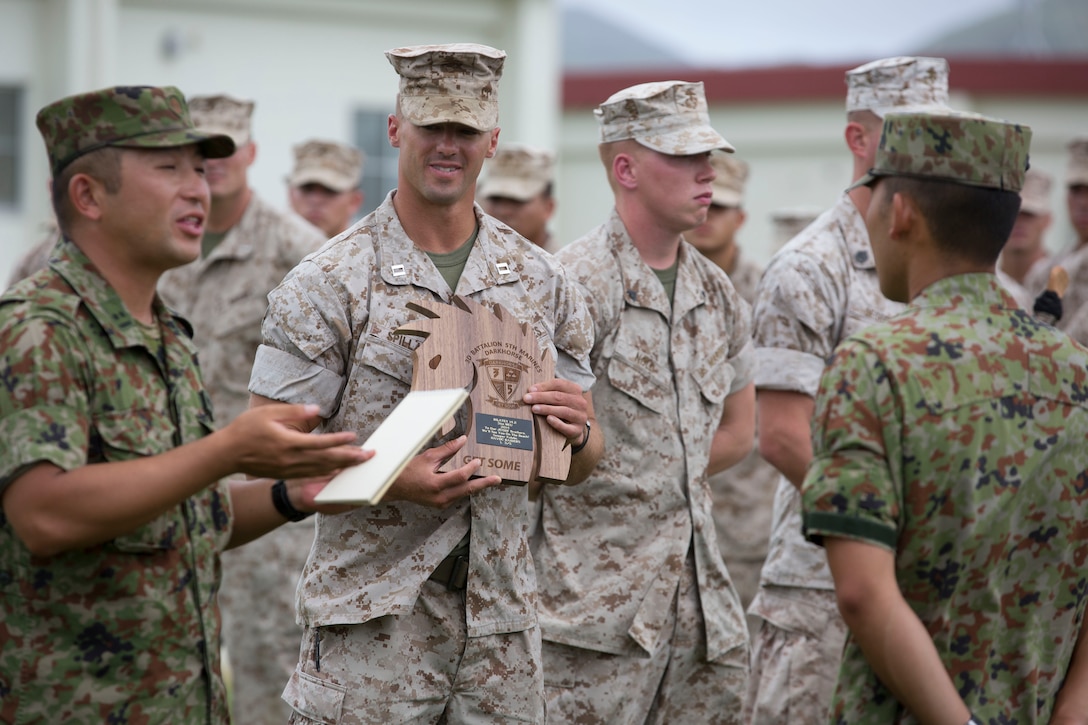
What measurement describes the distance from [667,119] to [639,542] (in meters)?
1.57

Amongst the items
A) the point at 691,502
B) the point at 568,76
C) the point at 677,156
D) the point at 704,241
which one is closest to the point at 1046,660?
the point at 691,502

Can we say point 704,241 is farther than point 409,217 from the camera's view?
Yes

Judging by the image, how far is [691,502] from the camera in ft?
17.2

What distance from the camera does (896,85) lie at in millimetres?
5746

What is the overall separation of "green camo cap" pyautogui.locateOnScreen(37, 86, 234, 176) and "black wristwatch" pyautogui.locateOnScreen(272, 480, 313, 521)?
2.93 feet

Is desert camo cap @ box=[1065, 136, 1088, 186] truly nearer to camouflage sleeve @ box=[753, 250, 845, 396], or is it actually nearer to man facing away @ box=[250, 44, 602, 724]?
camouflage sleeve @ box=[753, 250, 845, 396]

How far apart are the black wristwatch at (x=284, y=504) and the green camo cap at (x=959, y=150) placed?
1.68 m

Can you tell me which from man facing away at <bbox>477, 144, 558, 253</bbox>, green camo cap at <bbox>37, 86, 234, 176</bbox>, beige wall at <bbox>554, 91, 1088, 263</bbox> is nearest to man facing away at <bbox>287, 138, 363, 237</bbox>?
man facing away at <bbox>477, 144, 558, 253</bbox>

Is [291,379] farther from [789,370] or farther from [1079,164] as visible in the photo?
[1079,164]

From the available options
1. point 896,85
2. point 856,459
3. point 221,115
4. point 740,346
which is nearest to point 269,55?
point 221,115

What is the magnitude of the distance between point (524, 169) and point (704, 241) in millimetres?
1222

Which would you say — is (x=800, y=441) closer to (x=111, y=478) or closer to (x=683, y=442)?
(x=683, y=442)

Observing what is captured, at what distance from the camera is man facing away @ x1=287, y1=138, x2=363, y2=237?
10.1 m

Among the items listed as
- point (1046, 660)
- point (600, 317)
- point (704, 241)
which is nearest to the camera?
point (1046, 660)
